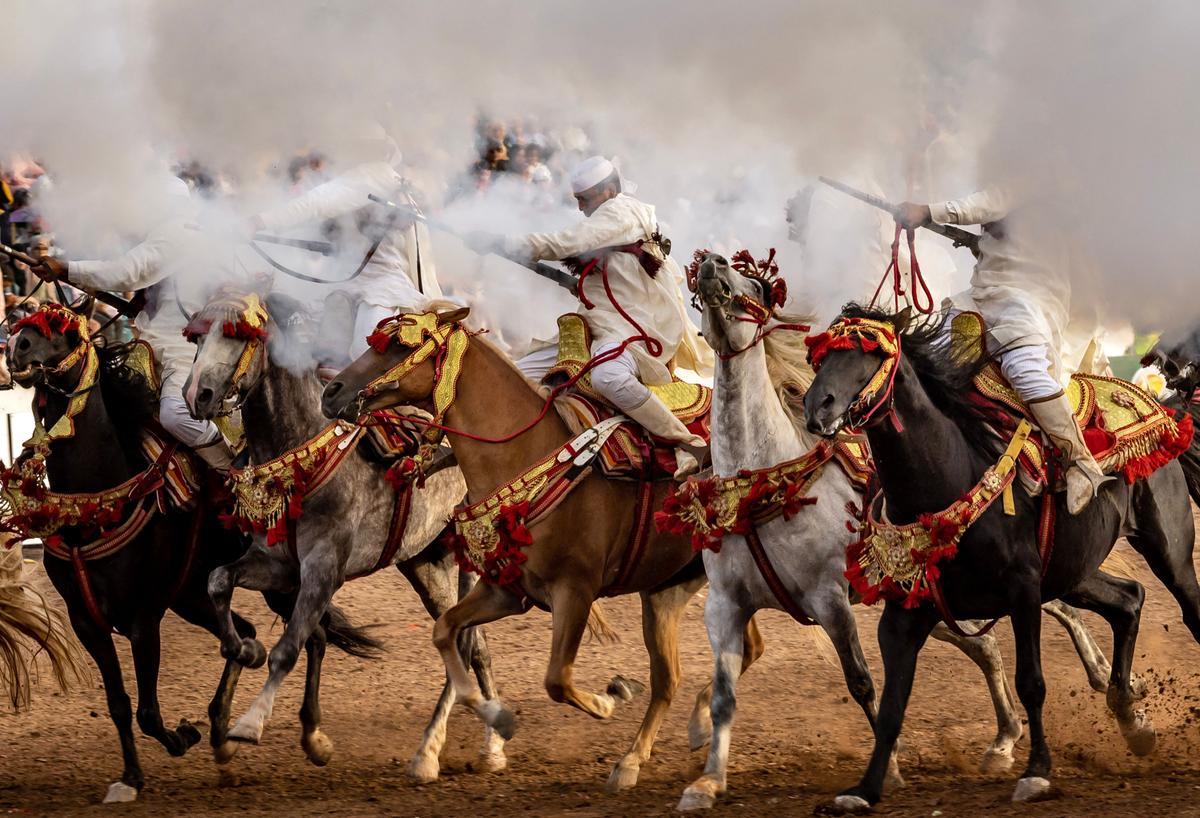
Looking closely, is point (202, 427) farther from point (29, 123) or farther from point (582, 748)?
point (582, 748)

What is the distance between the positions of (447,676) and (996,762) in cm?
239

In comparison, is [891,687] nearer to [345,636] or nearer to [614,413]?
[614,413]

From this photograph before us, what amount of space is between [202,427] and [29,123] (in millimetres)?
1749

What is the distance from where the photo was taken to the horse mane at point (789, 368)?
7285 millimetres

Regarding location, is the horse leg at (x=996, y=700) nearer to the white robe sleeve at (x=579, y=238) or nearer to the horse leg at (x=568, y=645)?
the horse leg at (x=568, y=645)

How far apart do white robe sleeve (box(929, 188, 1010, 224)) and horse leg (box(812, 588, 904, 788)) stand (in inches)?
58.6

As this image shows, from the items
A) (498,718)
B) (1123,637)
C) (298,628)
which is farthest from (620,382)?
(1123,637)

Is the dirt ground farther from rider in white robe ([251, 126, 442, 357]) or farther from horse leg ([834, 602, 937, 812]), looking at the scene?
rider in white robe ([251, 126, 442, 357])

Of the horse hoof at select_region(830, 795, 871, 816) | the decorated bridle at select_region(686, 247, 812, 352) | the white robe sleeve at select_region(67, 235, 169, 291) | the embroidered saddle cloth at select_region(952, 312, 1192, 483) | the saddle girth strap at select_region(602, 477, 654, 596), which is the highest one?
the white robe sleeve at select_region(67, 235, 169, 291)

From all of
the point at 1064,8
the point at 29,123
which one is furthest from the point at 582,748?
the point at 1064,8

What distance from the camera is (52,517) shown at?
7.72 m

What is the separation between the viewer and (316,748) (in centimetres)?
817

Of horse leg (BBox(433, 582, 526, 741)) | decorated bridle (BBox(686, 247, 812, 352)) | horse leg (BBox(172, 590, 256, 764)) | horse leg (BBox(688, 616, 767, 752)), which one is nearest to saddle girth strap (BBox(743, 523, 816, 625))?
decorated bridle (BBox(686, 247, 812, 352))

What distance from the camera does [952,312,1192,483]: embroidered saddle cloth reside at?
6750mm
